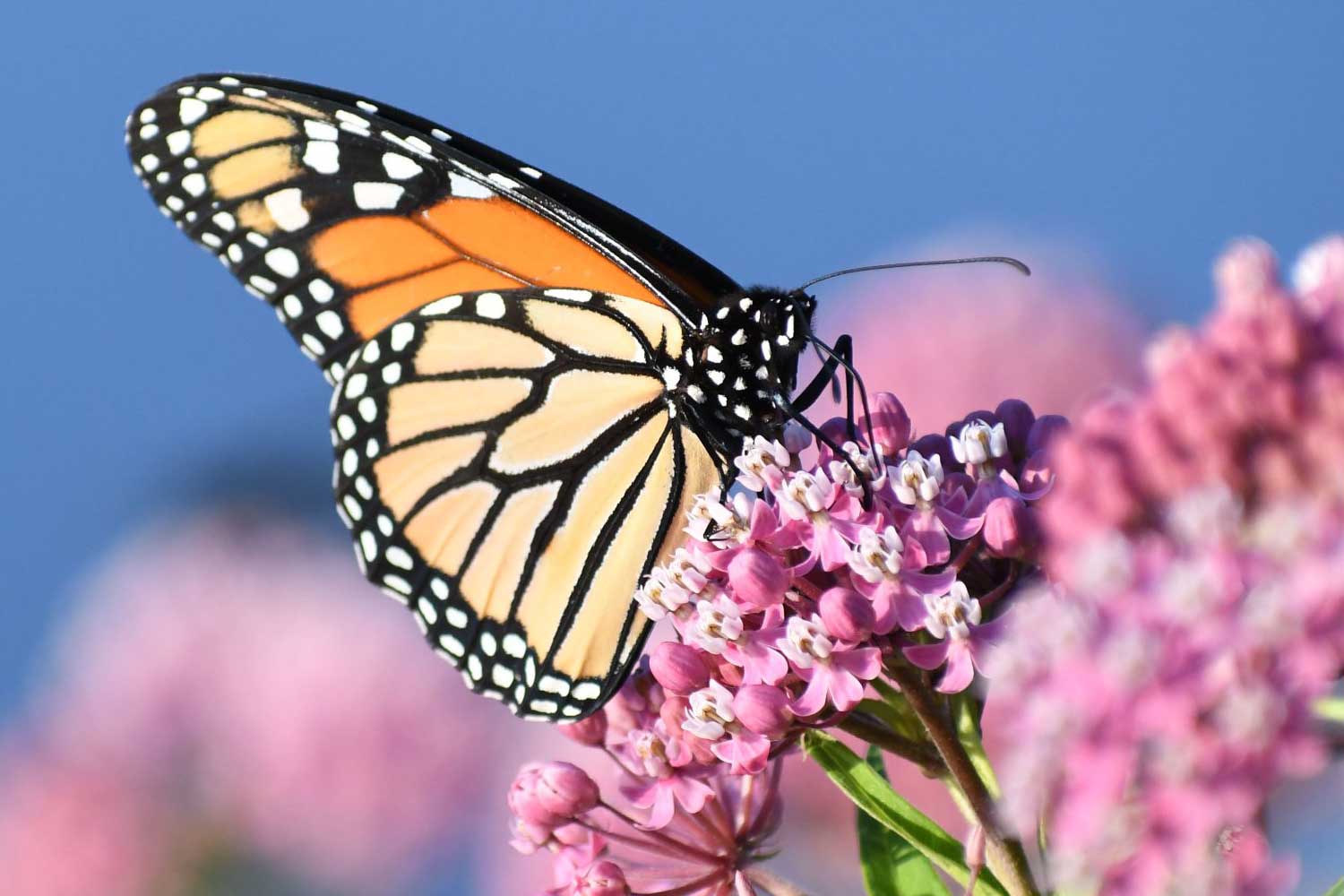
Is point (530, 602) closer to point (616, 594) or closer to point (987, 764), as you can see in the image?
point (616, 594)

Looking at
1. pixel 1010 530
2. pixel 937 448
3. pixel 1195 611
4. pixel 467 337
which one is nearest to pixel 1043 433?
pixel 937 448

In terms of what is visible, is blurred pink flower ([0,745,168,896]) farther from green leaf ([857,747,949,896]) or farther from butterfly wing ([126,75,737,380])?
green leaf ([857,747,949,896])

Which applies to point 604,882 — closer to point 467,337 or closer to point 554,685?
point 554,685

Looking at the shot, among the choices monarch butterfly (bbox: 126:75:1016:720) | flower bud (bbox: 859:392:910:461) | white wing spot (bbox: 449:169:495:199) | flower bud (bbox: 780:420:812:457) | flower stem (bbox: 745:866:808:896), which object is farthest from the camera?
white wing spot (bbox: 449:169:495:199)

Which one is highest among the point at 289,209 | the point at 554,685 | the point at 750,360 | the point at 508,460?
the point at 289,209

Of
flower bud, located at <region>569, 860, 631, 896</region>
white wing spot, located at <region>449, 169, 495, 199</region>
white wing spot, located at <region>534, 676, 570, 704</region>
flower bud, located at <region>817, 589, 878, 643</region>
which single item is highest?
white wing spot, located at <region>449, 169, 495, 199</region>

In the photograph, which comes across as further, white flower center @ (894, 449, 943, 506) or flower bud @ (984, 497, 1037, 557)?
white flower center @ (894, 449, 943, 506)

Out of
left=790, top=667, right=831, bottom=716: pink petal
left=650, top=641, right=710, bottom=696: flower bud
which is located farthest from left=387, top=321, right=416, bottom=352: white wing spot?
left=790, top=667, right=831, bottom=716: pink petal

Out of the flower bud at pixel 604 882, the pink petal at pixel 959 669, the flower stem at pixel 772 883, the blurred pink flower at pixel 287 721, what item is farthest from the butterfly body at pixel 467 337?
the blurred pink flower at pixel 287 721
